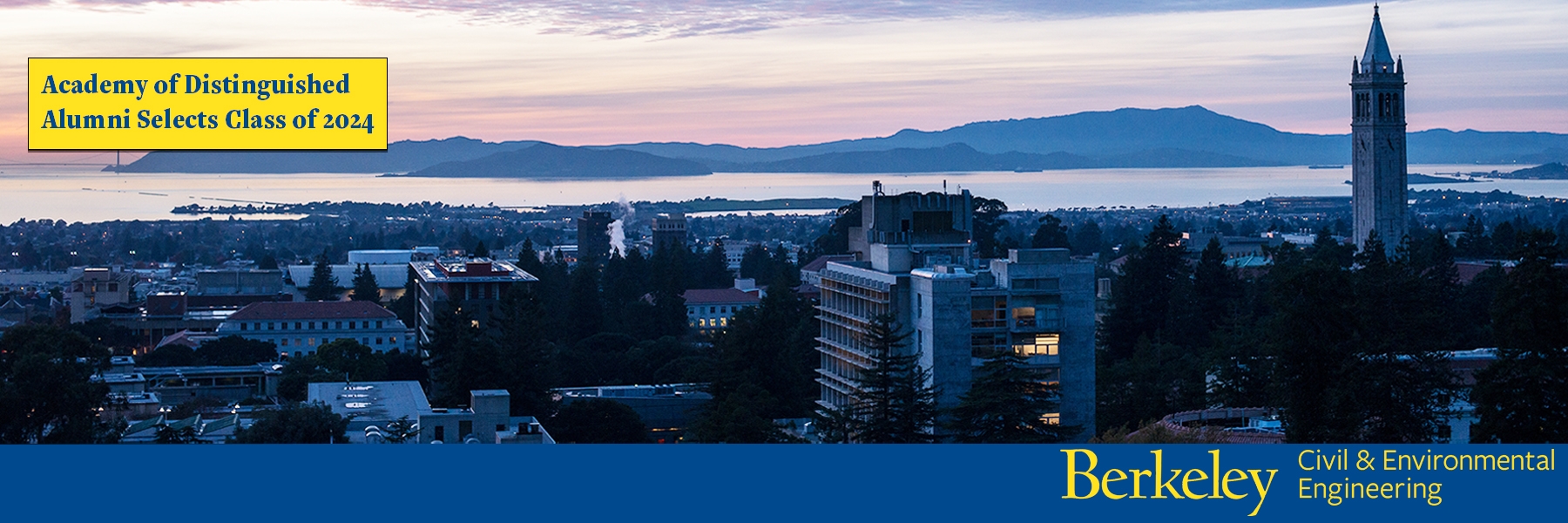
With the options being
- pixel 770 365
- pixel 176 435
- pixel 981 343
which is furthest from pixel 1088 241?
pixel 176 435

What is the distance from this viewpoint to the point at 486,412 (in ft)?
65.0

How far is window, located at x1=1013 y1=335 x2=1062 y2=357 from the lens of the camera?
20000 millimetres

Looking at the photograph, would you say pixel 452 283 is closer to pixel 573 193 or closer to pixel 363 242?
pixel 573 193

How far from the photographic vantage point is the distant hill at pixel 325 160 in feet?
146

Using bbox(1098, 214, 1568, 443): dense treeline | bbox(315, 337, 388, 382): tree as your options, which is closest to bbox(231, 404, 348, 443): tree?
bbox(1098, 214, 1568, 443): dense treeline

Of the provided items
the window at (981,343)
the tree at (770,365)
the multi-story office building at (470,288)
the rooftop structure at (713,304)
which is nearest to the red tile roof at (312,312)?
the multi-story office building at (470,288)

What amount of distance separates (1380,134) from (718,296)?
1985 cm

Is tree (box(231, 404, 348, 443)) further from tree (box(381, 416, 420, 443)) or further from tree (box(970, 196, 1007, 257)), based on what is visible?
tree (box(970, 196, 1007, 257))

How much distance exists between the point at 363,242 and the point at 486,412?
238 ft

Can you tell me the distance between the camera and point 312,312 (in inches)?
1527

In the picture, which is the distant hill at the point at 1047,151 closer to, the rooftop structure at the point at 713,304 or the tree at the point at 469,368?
the rooftop structure at the point at 713,304

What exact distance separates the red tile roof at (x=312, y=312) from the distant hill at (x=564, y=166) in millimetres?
10267
